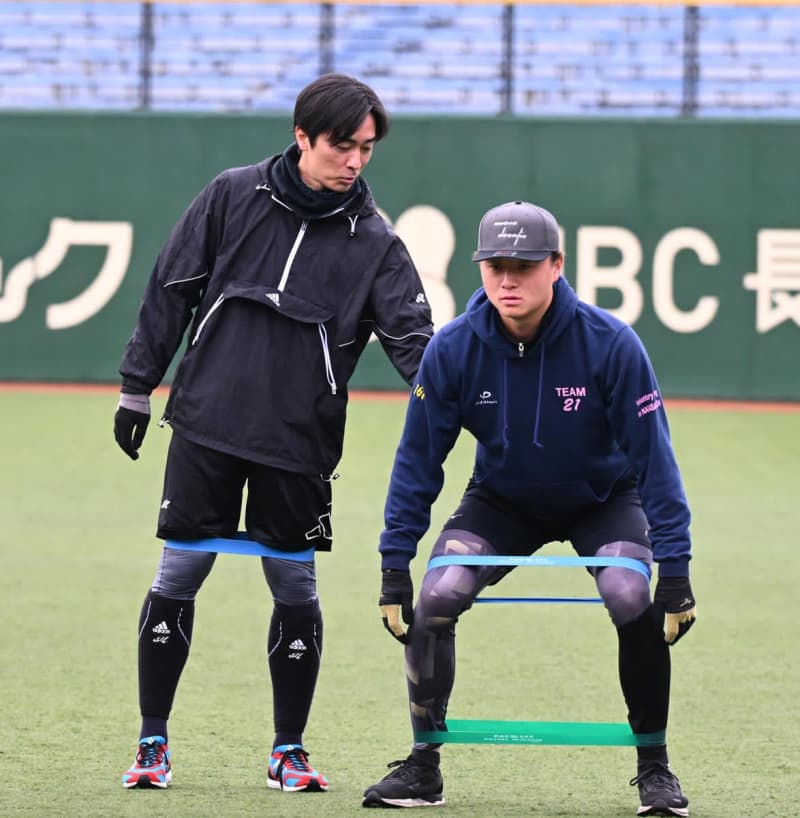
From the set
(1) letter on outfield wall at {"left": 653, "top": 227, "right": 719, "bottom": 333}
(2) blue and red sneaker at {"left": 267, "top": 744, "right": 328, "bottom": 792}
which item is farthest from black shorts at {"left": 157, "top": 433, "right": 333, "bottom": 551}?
(1) letter on outfield wall at {"left": 653, "top": 227, "right": 719, "bottom": 333}

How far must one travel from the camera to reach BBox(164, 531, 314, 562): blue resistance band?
→ 16.4ft

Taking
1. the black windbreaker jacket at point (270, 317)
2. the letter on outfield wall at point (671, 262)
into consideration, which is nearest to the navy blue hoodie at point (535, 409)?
the black windbreaker jacket at point (270, 317)

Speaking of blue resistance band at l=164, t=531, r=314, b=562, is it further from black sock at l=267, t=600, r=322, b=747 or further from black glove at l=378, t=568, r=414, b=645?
black glove at l=378, t=568, r=414, b=645

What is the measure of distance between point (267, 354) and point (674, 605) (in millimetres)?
1351

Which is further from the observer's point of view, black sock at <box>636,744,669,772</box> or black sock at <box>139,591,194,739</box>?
black sock at <box>139,591,194,739</box>

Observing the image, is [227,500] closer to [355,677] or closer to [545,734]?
[545,734]

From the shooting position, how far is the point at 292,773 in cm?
493

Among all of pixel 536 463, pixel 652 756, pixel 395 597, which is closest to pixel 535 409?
pixel 536 463

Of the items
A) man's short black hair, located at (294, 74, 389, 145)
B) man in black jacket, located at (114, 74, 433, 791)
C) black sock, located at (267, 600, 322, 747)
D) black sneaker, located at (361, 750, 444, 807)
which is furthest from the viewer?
black sock, located at (267, 600, 322, 747)

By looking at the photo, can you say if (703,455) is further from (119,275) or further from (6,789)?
(6,789)

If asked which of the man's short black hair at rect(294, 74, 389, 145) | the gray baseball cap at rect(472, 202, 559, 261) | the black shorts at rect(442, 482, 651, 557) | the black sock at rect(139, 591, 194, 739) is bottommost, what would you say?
the black sock at rect(139, 591, 194, 739)

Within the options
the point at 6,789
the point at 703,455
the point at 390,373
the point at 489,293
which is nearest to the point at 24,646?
the point at 6,789

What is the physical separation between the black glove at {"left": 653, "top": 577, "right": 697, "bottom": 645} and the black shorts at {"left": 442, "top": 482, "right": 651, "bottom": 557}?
31 centimetres

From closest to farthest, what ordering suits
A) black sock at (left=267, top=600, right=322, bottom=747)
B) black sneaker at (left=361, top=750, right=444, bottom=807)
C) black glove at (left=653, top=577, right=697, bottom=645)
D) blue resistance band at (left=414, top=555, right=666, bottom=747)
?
black glove at (left=653, top=577, right=697, bottom=645)
blue resistance band at (left=414, top=555, right=666, bottom=747)
black sneaker at (left=361, top=750, right=444, bottom=807)
black sock at (left=267, top=600, right=322, bottom=747)
